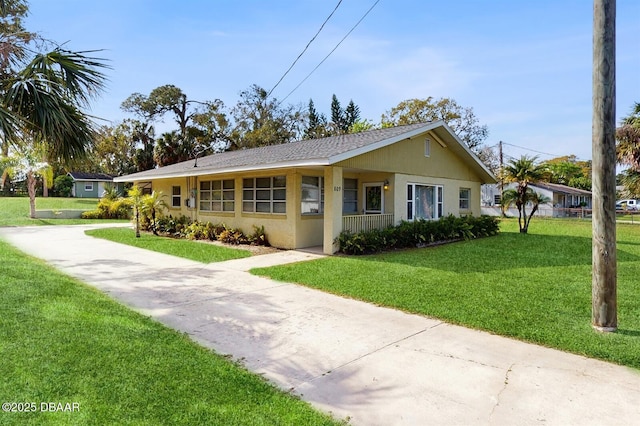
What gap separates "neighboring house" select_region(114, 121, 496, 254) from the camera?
11.5 meters

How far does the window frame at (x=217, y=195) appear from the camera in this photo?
15.0 metres

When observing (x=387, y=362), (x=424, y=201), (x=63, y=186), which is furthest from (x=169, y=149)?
(x=387, y=362)

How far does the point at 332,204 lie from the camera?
11.2 metres

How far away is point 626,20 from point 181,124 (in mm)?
41523

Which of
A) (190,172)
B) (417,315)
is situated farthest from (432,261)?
(190,172)

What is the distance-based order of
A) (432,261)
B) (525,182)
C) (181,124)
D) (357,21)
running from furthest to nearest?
(181,124), (525,182), (357,21), (432,261)

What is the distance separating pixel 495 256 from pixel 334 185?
16.3 feet

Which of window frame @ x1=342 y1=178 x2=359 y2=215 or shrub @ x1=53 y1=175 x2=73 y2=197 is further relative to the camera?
shrub @ x1=53 y1=175 x2=73 y2=197

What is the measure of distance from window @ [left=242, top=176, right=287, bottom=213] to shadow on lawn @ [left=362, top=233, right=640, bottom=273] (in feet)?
12.5

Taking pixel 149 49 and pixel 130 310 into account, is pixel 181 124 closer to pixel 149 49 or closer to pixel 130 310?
pixel 149 49

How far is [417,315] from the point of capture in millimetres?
5621

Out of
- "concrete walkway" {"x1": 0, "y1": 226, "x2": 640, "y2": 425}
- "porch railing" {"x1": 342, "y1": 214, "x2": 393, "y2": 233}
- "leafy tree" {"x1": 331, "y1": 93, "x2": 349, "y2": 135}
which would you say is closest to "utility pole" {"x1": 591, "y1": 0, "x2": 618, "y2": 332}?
"concrete walkway" {"x1": 0, "y1": 226, "x2": 640, "y2": 425}

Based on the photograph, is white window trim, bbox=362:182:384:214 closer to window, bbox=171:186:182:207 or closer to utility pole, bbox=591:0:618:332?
window, bbox=171:186:182:207

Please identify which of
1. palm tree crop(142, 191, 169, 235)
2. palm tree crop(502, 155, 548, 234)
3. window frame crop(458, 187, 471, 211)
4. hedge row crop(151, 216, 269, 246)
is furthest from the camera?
palm tree crop(502, 155, 548, 234)
